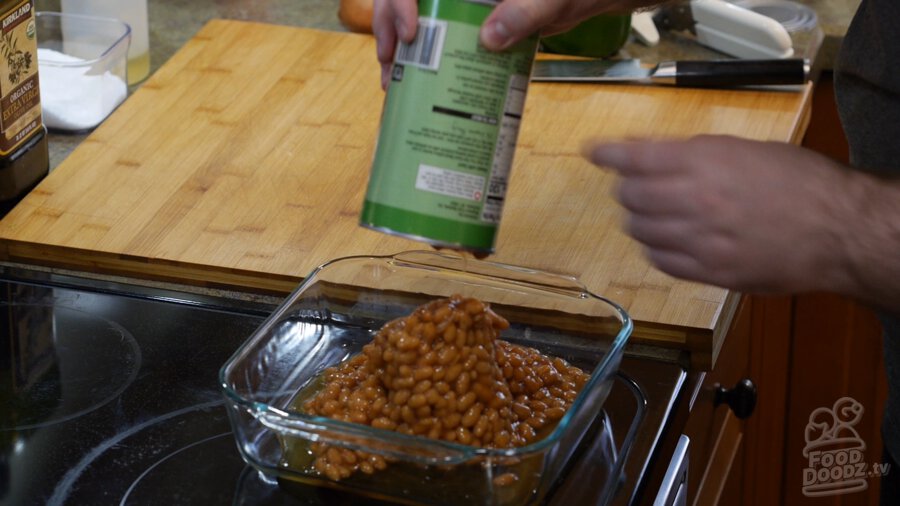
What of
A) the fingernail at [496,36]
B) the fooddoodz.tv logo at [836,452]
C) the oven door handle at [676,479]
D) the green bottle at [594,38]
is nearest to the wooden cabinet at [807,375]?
the fooddoodz.tv logo at [836,452]

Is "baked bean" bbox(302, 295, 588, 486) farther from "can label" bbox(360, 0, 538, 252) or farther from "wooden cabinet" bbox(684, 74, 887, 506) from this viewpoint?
"wooden cabinet" bbox(684, 74, 887, 506)

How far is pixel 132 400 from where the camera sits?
915 millimetres

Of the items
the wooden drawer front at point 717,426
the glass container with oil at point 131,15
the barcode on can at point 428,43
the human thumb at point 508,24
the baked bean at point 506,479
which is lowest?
the wooden drawer front at point 717,426

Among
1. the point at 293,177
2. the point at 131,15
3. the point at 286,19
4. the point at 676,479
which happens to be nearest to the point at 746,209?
the point at 676,479

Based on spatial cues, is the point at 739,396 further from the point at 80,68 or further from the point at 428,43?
the point at 80,68

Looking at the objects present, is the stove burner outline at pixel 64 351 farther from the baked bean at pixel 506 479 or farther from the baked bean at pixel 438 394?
the baked bean at pixel 506 479

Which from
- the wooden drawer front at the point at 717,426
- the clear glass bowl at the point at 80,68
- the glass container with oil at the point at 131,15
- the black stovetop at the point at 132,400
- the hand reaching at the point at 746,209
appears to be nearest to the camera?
the hand reaching at the point at 746,209

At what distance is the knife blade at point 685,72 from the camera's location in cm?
145

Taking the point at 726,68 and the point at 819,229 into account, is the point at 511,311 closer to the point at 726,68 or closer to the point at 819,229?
the point at 819,229

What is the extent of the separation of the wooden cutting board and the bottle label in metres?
0.09

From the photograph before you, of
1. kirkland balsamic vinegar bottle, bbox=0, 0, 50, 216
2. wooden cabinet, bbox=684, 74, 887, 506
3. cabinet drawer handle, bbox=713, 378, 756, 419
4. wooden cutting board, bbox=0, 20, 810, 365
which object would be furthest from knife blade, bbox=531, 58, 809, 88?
kirkland balsamic vinegar bottle, bbox=0, 0, 50, 216

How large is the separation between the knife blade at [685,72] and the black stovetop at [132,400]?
0.59 meters

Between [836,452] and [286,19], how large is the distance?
1006mm

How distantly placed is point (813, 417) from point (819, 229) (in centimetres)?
102
